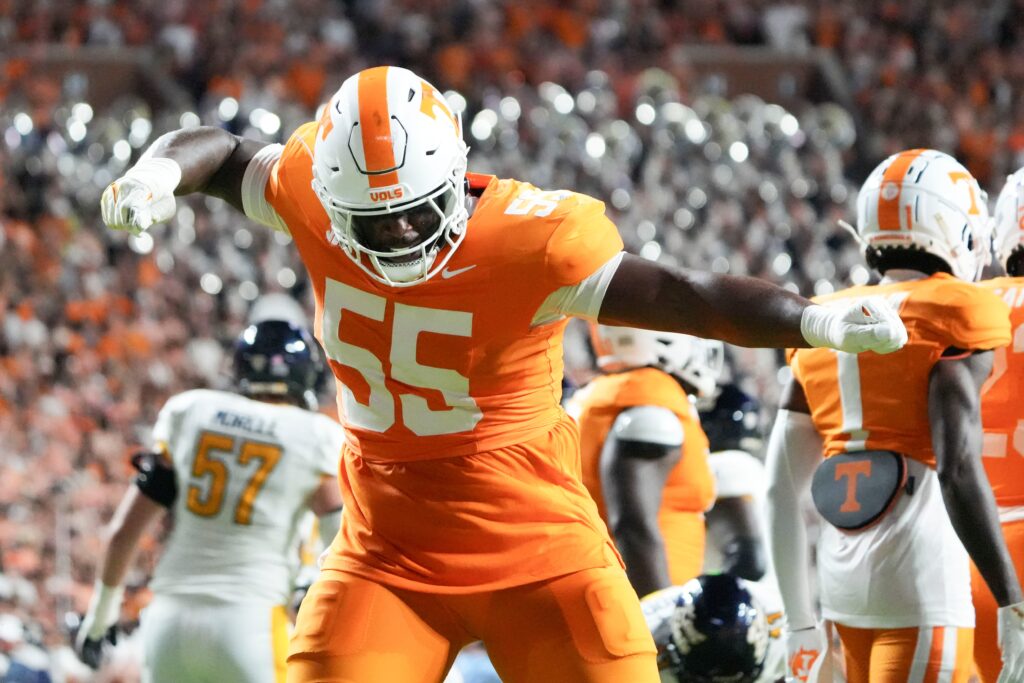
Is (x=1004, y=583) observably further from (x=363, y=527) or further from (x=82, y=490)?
(x=82, y=490)

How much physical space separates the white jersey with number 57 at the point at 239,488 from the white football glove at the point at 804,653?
5.13 ft

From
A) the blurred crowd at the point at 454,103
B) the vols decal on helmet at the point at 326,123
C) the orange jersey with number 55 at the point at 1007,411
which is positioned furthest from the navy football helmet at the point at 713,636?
the blurred crowd at the point at 454,103

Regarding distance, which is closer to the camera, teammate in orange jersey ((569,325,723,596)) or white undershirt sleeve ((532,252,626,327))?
white undershirt sleeve ((532,252,626,327))

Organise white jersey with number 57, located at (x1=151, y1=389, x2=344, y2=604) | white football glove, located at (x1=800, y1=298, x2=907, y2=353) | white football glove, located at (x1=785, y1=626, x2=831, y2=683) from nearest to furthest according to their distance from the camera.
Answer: white football glove, located at (x1=800, y1=298, x2=907, y2=353), white football glove, located at (x1=785, y1=626, x2=831, y2=683), white jersey with number 57, located at (x1=151, y1=389, x2=344, y2=604)

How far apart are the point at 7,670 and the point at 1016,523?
2.79m

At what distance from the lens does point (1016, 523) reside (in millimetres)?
3936

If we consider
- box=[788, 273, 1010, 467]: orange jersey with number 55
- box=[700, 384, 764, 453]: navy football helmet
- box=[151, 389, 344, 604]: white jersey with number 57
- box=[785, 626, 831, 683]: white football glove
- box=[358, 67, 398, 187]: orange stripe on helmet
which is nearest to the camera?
box=[358, 67, 398, 187]: orange stripe on helmet

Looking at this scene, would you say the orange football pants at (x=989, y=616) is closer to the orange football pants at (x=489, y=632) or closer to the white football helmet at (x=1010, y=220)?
the white football helmet at (x=1010, y=220)

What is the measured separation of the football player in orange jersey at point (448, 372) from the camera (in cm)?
296

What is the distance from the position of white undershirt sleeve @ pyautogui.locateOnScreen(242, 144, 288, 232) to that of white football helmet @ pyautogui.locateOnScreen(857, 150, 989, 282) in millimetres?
1550

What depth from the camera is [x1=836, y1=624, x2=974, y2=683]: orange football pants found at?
3.70 m

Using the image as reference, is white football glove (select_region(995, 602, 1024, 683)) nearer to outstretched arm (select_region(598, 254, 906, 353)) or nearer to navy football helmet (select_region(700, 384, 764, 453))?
outstretched arm (select_region(598, 254, 906, 353))

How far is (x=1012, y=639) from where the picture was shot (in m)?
3.51

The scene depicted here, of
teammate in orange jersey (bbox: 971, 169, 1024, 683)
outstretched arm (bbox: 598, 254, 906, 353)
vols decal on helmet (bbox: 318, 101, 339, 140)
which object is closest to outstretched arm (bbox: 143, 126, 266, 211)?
vols decal on helmet (bbox: 318, 101, 339, 140)
